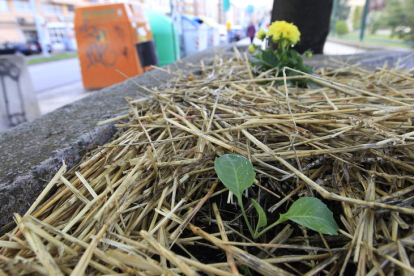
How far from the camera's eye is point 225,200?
0.73m

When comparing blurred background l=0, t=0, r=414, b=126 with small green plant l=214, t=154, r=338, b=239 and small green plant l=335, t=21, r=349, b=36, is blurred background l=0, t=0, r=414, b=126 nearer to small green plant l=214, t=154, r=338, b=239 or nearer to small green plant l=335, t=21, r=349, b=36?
small green plant l=214, t=154, r=338, b=239

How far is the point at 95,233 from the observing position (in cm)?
58

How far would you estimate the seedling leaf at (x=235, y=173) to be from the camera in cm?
61

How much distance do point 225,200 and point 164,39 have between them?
25.4 feet

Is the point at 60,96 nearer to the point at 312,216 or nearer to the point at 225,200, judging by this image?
the point at 225,200

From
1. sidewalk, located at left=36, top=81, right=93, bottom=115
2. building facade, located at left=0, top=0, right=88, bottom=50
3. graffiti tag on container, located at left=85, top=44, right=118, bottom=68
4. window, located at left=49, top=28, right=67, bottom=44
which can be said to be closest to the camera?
sidewalk, located at left=36, top=81, right=93, bottom=115

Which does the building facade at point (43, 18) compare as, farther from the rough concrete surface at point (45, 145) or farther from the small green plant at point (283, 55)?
the small green plant at point (283, 55)

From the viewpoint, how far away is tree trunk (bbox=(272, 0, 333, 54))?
2490 mm

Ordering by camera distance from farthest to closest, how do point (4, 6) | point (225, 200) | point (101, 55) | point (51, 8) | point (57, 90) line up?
point (51, 8) < point (4, 6) < point (57, 90) < point (101, 55) < point (225, 200)

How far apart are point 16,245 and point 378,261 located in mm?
754

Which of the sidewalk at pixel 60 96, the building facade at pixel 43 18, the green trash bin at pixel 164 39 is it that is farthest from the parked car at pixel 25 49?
the green trash bin at pixel 164 39

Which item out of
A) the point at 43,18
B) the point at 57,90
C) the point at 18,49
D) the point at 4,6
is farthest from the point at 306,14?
the point at 4,6

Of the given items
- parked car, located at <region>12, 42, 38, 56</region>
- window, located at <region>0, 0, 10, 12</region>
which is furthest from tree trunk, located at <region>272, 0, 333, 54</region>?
window, located at <region>0, 0, 10, 12</region>

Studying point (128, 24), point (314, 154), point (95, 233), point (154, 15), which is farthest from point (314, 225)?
point (154, 15)
